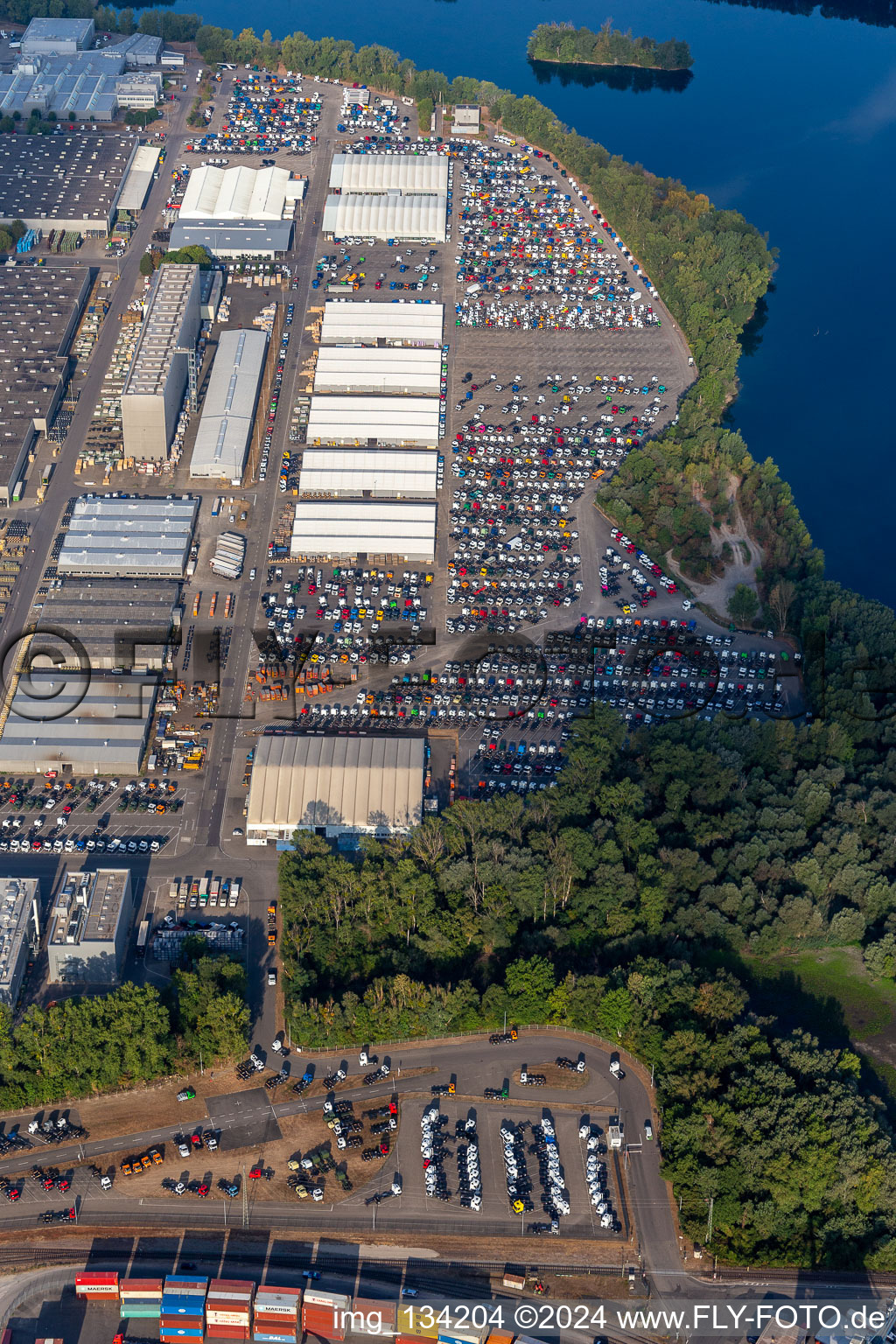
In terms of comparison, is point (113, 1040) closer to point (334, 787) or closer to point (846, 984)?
point (334, 787)

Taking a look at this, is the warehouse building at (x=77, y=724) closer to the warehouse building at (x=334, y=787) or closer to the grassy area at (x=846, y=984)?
the warehouse building at (x=334, y=787)

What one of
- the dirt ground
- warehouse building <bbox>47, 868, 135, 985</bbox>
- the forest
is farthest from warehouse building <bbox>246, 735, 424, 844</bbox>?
the dirt ground

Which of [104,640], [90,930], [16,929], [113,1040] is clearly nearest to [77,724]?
[104,640]

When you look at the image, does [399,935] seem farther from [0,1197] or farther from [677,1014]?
[0,1197]

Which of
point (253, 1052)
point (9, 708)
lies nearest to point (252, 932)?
point (253, 1052)

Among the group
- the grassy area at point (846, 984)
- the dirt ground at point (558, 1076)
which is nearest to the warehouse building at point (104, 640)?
the dirt ground at point (558, 1076)
